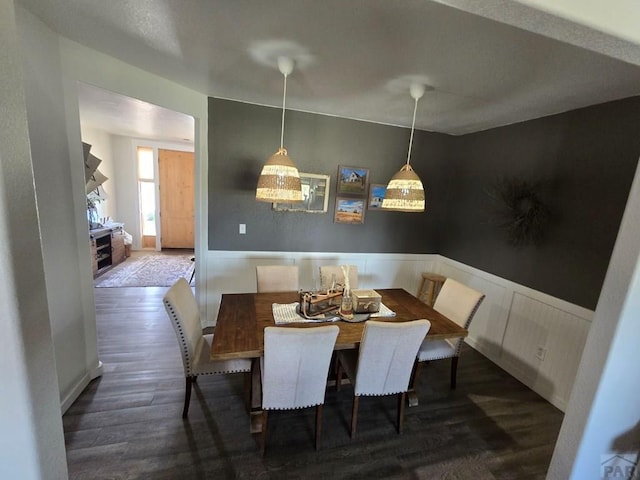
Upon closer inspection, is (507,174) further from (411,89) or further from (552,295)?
(411,89)

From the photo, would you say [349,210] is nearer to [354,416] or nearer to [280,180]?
[280,180]

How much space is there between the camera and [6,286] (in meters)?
0.67

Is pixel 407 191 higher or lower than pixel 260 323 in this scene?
higher

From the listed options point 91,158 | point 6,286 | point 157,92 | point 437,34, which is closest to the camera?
point 6,286

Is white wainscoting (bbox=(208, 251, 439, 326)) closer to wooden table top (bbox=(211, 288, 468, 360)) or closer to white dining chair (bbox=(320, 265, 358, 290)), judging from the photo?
white dining chair (bbox=(320, 265, 358, 290))

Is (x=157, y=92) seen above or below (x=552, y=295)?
above

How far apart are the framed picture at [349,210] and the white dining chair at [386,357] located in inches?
73.7

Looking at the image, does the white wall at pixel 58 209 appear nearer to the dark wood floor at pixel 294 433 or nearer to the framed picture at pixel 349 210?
the dark wood floor at pixel 294 433

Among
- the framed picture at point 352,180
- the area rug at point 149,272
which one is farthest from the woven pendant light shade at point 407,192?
the area rug at point 149,272

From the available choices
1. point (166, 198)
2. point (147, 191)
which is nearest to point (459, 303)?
point (166, 198)

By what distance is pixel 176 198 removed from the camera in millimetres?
6344

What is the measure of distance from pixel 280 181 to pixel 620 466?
2425mm

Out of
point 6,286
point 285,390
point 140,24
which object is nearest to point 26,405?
point 6,286

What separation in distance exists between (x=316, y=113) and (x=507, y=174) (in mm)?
2157
